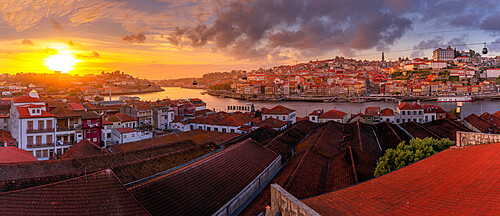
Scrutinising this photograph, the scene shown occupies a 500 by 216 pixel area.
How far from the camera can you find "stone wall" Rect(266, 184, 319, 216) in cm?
232

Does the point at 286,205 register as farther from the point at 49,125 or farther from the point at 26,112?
the point at 26,112

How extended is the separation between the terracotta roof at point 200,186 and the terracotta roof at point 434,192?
2.25 meters

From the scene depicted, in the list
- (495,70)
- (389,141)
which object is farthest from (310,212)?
(495,70)

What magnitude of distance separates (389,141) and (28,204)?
12.6 m

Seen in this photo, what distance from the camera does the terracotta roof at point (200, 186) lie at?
4.30m

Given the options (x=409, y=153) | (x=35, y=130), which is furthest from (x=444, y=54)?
(x=35, y=130)

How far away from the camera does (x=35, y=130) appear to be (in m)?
10.5

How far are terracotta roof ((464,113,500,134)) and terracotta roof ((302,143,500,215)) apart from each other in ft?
46.2

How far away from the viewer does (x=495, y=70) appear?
75.4 meters

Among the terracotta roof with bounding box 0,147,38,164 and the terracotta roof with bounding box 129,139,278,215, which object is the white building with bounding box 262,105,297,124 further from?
the terracotta roof with bounding box 0,147,38,164

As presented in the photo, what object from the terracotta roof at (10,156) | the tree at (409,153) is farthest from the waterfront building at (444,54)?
the terracotta roof at (10,156)

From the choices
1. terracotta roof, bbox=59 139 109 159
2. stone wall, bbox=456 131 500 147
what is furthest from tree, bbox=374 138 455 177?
terracotta roof, bbox=59 139 109 159

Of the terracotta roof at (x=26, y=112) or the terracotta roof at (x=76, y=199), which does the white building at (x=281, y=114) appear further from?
the terracotta roof at (x=76, y=199)

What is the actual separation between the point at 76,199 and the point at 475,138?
500cm
